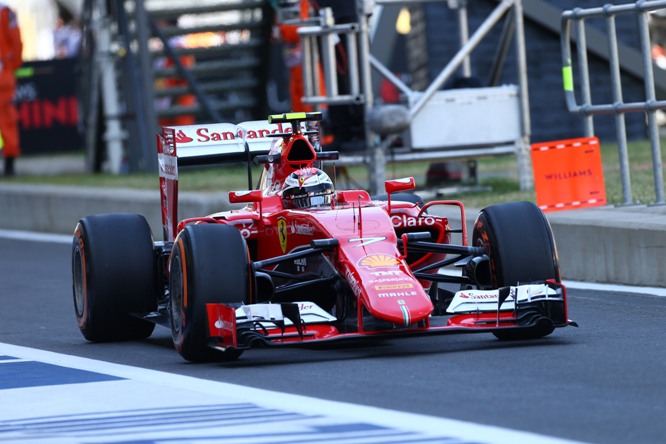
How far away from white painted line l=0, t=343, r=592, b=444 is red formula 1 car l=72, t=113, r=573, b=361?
0.59m

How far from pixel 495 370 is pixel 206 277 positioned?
1592 mm

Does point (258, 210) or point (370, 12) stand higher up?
point (370, 12)

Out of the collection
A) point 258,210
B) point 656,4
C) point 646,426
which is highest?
point 656,4

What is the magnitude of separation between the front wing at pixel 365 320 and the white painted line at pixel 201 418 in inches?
15.1

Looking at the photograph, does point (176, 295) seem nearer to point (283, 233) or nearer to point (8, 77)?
point (283, 233)

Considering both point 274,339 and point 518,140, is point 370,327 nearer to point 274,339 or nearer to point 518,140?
point 274,339

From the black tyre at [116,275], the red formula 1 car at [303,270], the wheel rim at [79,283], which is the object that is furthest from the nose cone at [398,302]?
the wheel rim at [79,283]

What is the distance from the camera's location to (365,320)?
8.48 metres

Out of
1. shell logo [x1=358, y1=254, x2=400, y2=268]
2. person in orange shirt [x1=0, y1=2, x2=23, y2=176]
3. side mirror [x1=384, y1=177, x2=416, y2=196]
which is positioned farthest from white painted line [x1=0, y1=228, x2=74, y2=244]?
shell logo [x1=358, y1=254, x2=400, y2=268]

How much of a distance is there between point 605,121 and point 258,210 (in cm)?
1472

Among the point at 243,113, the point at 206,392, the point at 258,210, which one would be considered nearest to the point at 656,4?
the point at 258,210

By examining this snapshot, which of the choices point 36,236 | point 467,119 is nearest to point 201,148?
point 467,119

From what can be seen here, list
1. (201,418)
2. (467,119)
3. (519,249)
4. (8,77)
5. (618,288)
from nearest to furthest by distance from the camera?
(201,418) → (519,249) → (618,288) → (467,119) → (8,77)

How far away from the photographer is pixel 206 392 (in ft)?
25.5
